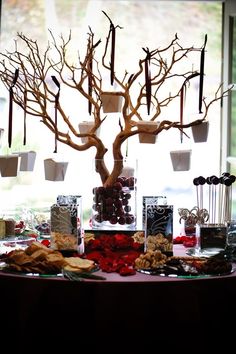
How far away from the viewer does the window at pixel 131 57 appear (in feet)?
14.0

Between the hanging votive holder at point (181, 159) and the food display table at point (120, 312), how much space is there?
73 centimetres

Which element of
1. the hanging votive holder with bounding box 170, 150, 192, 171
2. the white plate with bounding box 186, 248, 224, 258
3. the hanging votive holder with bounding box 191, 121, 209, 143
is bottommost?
the white plate with bounding box 186, 248, 224, 258

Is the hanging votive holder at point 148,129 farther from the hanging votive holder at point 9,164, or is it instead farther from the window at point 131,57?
the window at point 131,57

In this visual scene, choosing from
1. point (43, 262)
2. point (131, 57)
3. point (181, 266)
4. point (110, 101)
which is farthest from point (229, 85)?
point (43, 262)

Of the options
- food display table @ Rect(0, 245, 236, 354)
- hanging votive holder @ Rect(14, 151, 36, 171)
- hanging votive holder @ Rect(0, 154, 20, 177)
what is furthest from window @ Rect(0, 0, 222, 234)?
food display table @ Rect(0, 245, 236, 354)

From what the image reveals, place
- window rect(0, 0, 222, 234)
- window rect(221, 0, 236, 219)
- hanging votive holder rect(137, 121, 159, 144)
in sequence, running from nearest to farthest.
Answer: hanging votive holder rect(137, 121, 159, 144) < window rect(221, 0, 236, 219) < window rect(0, 0, 222, 234)

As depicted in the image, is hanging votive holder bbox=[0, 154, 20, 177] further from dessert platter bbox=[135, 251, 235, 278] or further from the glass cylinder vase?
dessert platter bbox=[135, 251, 235, 278]

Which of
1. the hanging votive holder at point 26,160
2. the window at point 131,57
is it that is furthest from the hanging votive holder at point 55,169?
the window at point 131,57

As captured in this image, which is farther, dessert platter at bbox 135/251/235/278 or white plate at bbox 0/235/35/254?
white plate at bbox 0/235/35/254

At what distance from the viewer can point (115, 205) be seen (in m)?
2.58

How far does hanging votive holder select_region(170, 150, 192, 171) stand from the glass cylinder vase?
0.66 feet

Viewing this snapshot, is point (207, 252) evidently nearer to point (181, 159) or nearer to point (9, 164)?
point (181, 159)

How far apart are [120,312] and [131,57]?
2.76m

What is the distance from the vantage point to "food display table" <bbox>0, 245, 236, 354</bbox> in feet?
6.35
